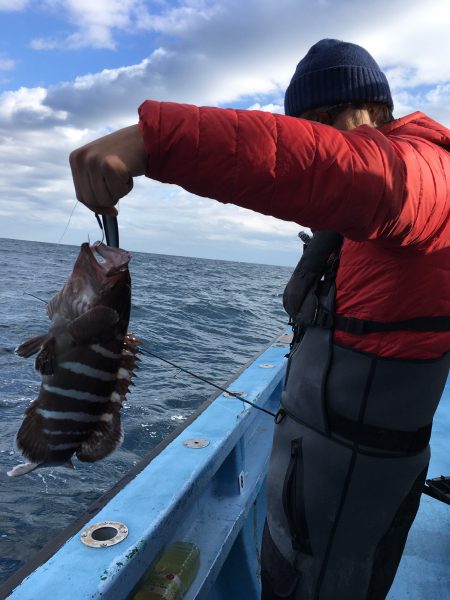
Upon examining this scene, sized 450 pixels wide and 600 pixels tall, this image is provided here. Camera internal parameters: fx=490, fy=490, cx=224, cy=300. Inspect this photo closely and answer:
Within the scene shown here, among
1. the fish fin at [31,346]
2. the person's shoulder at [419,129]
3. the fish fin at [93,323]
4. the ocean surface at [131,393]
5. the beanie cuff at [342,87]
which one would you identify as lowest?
the ocean surface at [131,393]

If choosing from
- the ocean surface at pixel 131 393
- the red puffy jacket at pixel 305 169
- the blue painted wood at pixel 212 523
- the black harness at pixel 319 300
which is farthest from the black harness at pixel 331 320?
the ocean surface at pixel 131 393

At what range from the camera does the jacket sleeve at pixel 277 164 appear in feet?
3.68

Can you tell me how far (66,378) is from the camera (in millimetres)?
1686

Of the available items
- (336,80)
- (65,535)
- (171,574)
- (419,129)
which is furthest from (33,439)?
(336,80)

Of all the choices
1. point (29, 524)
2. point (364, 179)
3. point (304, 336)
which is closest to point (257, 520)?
point (304, 336)

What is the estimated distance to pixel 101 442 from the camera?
Answer: 5.80 ft

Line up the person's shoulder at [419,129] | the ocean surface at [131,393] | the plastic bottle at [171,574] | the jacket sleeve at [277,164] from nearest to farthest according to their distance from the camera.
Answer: the jacket sleeve at [277,164], the person's shoulder at [419,129], the plastic bottle at [171,574], the ocean surface at [131,393]

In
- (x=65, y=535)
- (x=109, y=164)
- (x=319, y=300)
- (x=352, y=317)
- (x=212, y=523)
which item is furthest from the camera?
(x=212, y=523)

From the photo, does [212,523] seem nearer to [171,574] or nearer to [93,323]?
[171,574]

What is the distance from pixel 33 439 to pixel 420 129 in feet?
5.59

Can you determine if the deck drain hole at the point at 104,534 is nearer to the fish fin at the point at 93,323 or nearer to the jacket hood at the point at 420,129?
the fish fin at the point at 93,323

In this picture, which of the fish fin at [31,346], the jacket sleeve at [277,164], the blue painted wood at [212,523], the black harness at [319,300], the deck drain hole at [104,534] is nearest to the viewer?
the jacket sleeve at [277,164]

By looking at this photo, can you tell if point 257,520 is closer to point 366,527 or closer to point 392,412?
point 366,527

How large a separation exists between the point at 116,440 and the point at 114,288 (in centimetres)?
55
